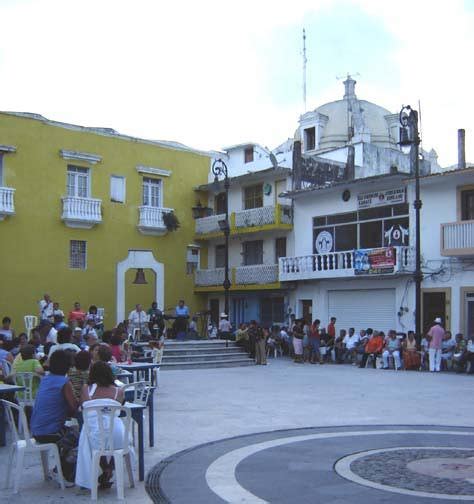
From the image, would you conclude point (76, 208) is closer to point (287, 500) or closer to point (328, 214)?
point (328, 214)

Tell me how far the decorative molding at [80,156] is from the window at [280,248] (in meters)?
8.76

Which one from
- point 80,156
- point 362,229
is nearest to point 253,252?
point 362,229

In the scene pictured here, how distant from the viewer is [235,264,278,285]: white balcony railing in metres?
31.0

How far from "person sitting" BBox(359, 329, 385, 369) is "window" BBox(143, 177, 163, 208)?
42.8 feet

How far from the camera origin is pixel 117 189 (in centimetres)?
3102

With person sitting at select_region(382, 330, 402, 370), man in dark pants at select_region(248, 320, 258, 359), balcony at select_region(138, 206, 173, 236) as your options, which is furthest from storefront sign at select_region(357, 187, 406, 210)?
balcony at select_region(138, 206, 173, 236)

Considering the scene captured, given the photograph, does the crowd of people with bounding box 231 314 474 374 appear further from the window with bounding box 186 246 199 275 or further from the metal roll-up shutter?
the window with bounding box 186 246 199 275

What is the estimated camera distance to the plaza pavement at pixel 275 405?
355 inches

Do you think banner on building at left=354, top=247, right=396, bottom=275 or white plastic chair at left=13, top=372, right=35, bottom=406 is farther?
banner on building at left=354, top=247, right=396, bottom=275

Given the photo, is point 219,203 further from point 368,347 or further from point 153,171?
point 368,347

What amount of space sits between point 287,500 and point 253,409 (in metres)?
6.40

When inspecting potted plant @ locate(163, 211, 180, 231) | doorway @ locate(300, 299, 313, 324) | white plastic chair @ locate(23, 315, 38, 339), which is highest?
potted plant @ locate(163, 211, 180, 231)

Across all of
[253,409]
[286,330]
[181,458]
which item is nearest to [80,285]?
[286,330]

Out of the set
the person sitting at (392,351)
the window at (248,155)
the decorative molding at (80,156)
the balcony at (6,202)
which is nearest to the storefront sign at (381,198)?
the person sitting at (392,351)
